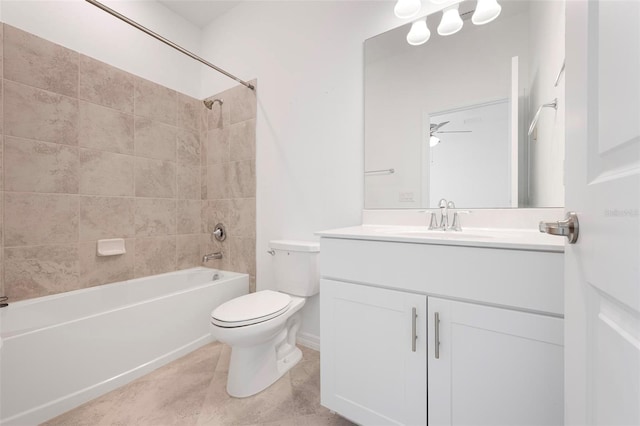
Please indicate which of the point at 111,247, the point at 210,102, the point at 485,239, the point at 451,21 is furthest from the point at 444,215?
the point at 111,247

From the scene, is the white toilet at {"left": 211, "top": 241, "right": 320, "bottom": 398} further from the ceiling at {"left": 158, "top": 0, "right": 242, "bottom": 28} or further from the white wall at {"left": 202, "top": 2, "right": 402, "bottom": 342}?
the ceiling at {"left": 158, "top": 0, "right": 242, "bottom": 28}

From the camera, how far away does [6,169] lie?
1.52m

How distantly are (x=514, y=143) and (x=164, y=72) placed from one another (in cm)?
259

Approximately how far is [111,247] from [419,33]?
2437mm

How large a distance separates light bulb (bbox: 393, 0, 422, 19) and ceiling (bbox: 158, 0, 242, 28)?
4.98 ft

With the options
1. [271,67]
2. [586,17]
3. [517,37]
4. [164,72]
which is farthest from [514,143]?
[164,72]

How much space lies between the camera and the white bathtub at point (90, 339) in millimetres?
1189

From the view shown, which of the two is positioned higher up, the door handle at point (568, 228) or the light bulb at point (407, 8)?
the light bulb at point (407, 8)

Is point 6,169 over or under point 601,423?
over

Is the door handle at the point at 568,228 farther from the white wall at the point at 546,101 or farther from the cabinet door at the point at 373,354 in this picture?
the white wall at the point at 546,101

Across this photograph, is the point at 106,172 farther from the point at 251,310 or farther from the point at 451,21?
the point at 451,21

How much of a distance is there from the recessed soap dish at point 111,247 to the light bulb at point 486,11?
8.59 feet

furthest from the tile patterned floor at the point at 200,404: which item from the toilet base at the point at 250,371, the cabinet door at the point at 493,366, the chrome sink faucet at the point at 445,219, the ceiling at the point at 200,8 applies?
the ceiling at the point at 200,8

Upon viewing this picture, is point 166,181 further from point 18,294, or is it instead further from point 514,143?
point 514,143
